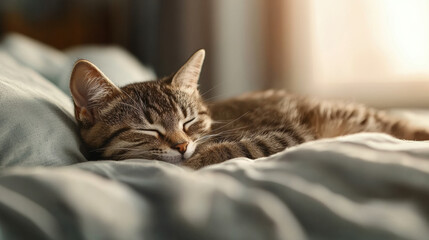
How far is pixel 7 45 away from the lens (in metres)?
1.80

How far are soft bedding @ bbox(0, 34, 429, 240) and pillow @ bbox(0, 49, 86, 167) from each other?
15cm

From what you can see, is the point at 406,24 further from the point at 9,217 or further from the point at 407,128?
the point at 9,217

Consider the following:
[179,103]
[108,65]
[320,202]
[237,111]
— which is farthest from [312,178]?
[108,65]

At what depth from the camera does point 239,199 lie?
64 cm

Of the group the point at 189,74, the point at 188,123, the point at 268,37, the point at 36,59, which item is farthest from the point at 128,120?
the point at 268,37

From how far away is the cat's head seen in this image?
1.08 metres

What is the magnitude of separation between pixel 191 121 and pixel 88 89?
0.96ft

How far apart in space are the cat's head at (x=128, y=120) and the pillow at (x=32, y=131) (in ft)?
0.24

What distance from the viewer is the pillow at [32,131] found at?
2.81 ft

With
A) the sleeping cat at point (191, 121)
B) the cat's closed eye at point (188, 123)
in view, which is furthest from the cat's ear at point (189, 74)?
the cat's closed eye at point (188, 123)

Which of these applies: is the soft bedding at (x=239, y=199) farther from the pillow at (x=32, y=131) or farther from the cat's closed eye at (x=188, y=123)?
the cat's closed eye at (x=188, y=123)

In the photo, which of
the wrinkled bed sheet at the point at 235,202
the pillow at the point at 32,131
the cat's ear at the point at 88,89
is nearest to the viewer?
the wrinkled bed sheet at the point at 235,202

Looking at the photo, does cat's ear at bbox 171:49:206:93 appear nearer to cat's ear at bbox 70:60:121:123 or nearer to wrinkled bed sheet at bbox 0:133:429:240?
cat's ear at bbox 70:60:121:123

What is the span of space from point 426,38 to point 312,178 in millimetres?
2578
